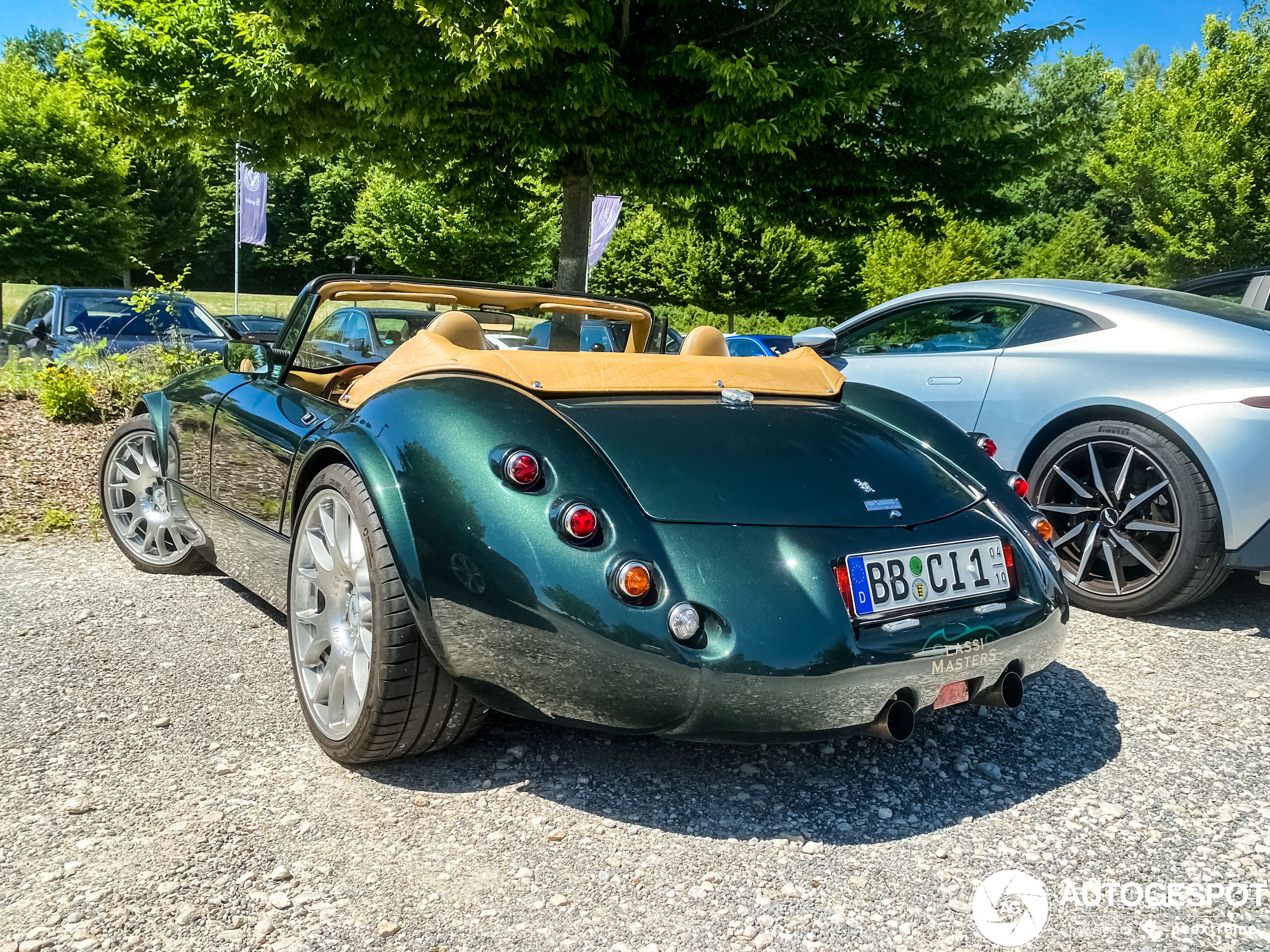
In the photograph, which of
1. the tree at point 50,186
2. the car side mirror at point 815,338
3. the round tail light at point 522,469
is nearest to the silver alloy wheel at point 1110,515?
the car side mirror at point 815,338

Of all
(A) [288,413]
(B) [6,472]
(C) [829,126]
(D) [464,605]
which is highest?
(C) [829,126]

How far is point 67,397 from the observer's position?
796 cm

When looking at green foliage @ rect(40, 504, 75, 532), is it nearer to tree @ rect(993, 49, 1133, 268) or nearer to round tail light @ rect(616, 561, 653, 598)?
round tail light @ rect(616, 561, 653, 598)

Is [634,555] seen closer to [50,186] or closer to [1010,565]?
[1010,565]

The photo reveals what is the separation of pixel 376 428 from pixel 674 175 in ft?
22.8

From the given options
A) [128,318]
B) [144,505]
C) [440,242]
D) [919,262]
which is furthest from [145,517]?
[919,262]

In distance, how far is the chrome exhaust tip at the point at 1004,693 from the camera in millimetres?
2625

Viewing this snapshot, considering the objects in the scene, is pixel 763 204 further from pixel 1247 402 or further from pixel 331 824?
pixel 331 824

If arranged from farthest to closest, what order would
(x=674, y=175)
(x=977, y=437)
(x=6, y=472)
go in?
(x=674, y=175) → (x=6, y=472) → (x=977, y=437)

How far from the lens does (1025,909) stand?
2.16 meters

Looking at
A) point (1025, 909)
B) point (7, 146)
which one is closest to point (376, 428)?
point (1025, 909)

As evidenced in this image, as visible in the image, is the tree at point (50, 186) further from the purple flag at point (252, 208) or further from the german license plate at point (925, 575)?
the german license plate at point (925, 575)

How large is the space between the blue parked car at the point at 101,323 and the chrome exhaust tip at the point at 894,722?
31.4 feet

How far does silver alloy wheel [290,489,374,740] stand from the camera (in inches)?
106
